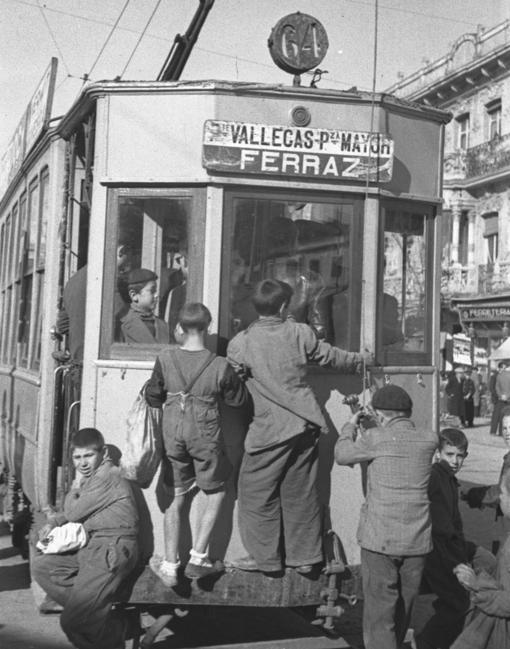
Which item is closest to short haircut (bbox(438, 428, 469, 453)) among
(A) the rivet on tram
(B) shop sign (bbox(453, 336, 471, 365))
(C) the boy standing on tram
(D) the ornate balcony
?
(C) the boy standing on tram

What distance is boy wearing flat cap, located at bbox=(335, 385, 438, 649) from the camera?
4.84 meters

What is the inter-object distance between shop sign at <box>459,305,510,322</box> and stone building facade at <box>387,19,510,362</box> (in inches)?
1.3

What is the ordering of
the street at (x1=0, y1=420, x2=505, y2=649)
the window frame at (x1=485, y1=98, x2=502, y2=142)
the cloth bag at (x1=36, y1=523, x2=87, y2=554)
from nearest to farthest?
the cloth bag at (x1=36, y1=523, x2=87, y2=554) < the street at (x1=0, y1=420, x2=505, y2=649) < the window frame at (x1=485, y1=98, x2=502, y2=142)

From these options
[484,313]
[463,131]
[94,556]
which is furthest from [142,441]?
[463,131]

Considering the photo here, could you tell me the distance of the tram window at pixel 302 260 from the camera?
527cm

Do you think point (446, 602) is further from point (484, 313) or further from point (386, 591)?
point (484, 313)

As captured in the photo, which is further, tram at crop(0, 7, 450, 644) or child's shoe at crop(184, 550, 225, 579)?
tram at crop(0, 7, 450, 644)

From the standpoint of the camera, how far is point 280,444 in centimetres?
492

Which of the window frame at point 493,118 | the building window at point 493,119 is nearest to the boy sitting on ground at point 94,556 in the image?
the window frame at point 493,118

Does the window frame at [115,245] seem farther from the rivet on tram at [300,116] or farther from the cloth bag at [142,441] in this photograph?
the rivet on tram at [300,116]

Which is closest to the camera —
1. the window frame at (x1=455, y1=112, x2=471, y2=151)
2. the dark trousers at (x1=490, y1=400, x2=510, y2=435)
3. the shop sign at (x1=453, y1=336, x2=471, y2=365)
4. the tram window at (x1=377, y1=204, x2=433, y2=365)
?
the tram window at (x1=377, y1=204, x2=433, y2=365)

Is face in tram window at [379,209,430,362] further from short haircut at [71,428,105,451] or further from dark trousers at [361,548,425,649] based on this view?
short haircut at [71,428,105,451]

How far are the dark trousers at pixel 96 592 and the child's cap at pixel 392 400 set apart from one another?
1.41 meters

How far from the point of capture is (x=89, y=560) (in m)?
4.95
